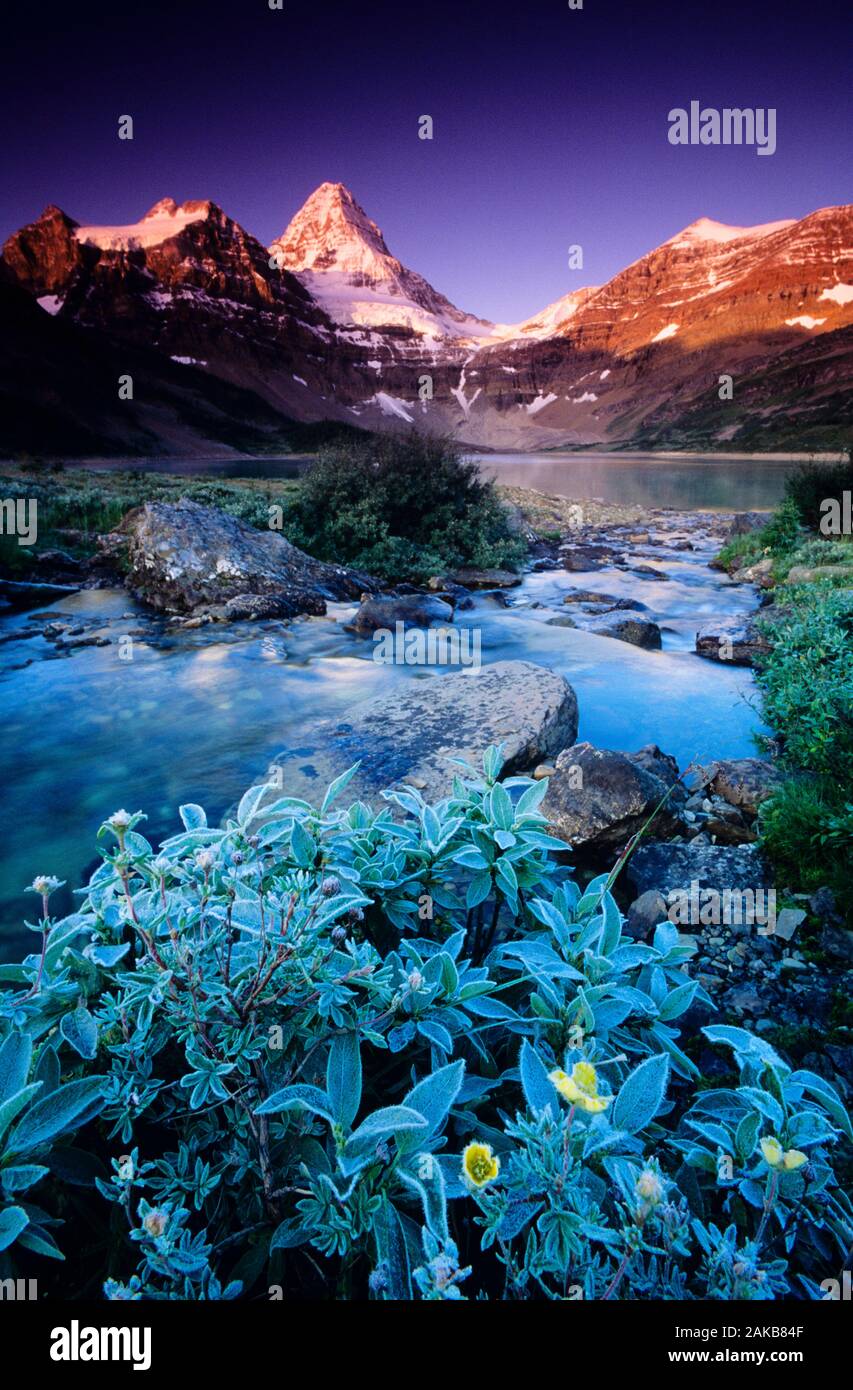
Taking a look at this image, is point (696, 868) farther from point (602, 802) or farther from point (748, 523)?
point (748, 523)

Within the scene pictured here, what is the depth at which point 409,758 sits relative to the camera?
18.6 feet

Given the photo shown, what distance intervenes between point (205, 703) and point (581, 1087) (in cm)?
795

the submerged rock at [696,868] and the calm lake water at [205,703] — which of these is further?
the calm lake water at [205,703]

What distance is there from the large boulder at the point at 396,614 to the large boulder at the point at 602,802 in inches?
284

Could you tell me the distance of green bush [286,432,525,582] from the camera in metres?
15.6

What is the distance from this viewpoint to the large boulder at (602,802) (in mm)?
4387

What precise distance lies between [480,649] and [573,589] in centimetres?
543

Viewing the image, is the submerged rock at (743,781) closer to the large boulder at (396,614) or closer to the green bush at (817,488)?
the large boulder at (396,614)

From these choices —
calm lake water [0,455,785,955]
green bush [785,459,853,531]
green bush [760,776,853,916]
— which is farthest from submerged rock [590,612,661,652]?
green bush [785,459,853,531]

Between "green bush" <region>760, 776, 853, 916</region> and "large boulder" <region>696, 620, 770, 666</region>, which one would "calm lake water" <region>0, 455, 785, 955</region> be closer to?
"large boulder" <region>696, 620, 770, 666</region>

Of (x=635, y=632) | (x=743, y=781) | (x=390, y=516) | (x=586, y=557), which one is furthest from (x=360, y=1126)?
(x=586, y=557)

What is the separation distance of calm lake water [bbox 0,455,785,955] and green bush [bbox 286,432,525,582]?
3.10m

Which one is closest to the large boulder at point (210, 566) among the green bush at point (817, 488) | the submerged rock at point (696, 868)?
the submerged rock at point (696, 868)
